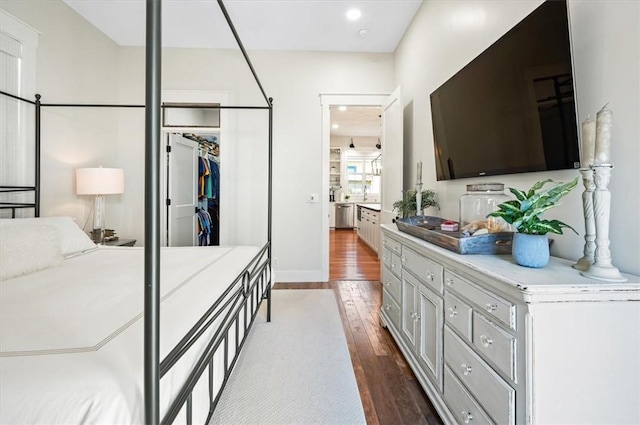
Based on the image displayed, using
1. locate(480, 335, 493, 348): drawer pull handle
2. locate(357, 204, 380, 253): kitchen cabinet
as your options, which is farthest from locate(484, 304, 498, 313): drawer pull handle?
locate(357, 204, 380, 253): kitchen cabinet

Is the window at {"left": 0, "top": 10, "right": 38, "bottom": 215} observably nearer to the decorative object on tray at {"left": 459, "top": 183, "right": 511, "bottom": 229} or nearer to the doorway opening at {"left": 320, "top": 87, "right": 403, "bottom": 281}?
the doorway opening at {"left": 320, "top": 87, "right": 403, "bottom": 281}

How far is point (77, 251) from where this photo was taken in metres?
2.18

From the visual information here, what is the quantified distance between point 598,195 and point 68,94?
4193 millimetres

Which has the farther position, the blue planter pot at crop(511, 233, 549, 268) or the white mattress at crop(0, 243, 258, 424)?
the blue planter pot at crop(511, 233, 549, 268)

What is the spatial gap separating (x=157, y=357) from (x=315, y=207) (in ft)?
10.6

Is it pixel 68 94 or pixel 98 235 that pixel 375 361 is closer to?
pixel 98 235

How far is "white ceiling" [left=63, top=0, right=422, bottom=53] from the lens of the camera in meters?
2.89

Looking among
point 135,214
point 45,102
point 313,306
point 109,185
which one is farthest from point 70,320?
point 135,214

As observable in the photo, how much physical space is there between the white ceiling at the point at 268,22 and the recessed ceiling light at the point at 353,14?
1.7 inches

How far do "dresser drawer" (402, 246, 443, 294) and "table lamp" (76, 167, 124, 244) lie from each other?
9.95 ft

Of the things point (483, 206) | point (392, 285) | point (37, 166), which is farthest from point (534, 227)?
point (37, 166)

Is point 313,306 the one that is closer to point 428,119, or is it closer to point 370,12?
point 428,119

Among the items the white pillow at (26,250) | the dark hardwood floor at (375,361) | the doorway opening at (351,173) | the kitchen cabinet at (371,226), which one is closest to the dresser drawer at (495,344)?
the dark hardwood floor at (375,361)

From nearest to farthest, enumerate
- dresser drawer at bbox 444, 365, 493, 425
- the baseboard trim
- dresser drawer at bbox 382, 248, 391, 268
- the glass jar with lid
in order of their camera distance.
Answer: dresser drawer at bbox 444, 365, 493, 425 < the glass jar with lid < dresser drawer at bbox 382, 248, 391, 268 < the baseboard trim
